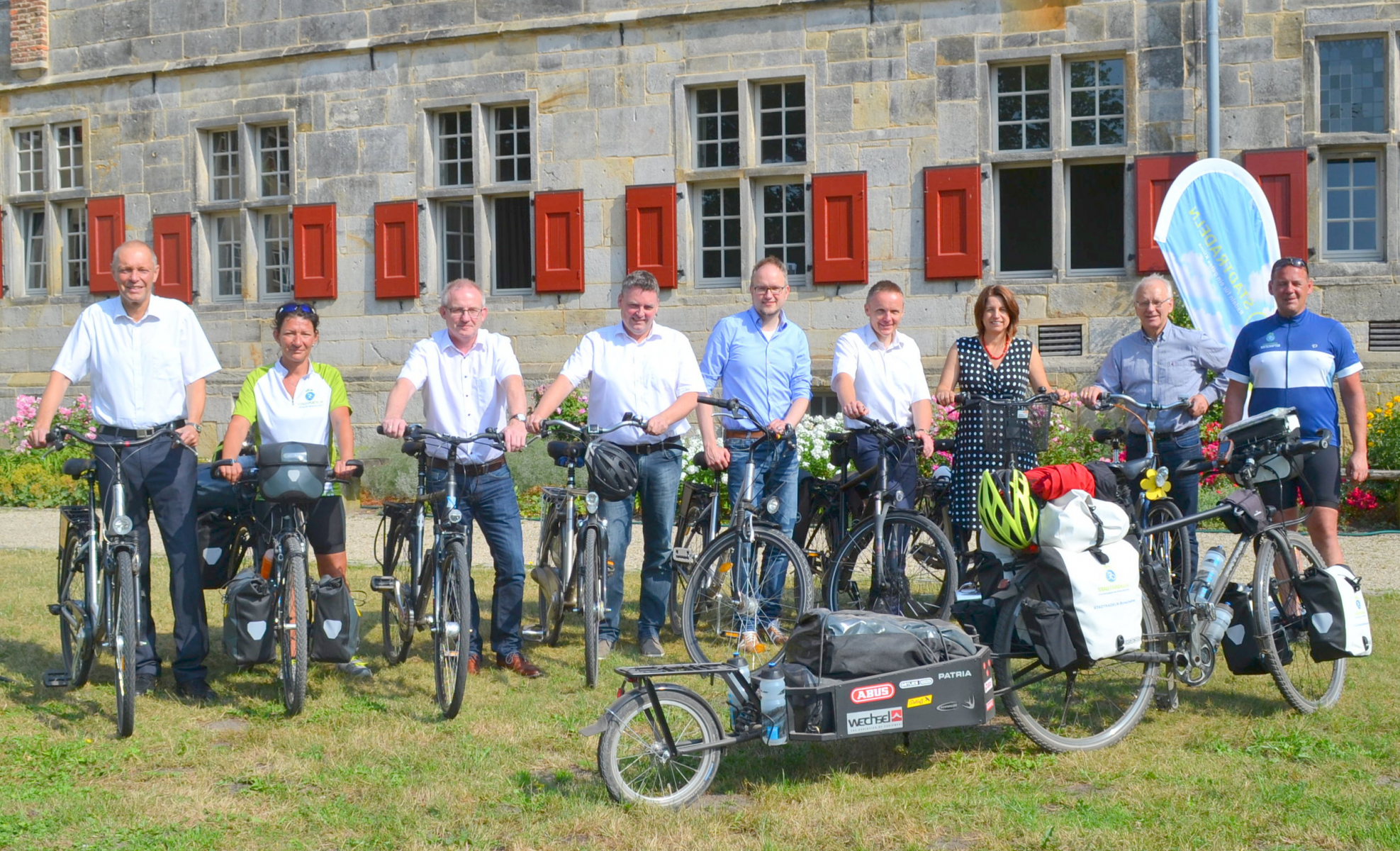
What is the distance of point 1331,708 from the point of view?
534cm

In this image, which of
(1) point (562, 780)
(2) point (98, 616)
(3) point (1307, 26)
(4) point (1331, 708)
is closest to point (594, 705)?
(1) point (562, 780)

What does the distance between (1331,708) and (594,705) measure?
2.76m

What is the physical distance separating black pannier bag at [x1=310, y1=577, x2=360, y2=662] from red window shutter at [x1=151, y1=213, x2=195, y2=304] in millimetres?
10438

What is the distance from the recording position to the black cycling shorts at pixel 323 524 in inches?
238

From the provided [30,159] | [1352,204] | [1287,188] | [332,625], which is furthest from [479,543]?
[30,159]

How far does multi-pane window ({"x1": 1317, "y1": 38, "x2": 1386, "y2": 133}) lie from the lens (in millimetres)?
11625

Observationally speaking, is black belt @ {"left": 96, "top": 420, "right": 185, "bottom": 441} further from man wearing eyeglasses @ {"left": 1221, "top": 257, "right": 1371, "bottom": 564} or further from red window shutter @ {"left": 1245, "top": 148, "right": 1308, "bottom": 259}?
red window shutter @ {"left": 1245, "top": 148, "right": 1308, "bottom": 259}

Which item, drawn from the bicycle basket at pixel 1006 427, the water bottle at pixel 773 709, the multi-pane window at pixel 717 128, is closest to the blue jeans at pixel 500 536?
the water bottle at pixel 773 709

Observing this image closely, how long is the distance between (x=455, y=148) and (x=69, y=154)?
4.81 meters

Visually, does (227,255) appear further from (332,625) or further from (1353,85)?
(1353,85)

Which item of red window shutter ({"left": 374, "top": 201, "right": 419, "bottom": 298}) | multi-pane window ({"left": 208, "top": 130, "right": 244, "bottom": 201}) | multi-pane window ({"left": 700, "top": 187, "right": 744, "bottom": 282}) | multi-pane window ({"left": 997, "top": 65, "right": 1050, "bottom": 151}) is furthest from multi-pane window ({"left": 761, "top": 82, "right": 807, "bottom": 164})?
multi-pane window ({"left": 208, "top": 130, "right": 244, "bottom": 201})

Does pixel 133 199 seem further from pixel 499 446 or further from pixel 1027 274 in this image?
pixel 499 446

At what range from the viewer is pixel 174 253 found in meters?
15.1

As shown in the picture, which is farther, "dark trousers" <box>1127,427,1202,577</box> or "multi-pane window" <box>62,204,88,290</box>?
"multi-pane window" <box>62,204,88,290</box>
